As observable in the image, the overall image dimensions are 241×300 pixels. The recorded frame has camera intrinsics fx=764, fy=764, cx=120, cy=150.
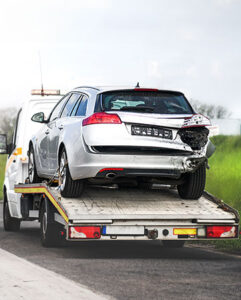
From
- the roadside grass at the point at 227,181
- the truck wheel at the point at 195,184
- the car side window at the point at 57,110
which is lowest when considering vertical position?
the roadside grass at the point at 227,181

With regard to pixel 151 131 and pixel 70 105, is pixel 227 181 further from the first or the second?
pixel 151 131

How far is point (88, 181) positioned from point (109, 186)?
2.12ft

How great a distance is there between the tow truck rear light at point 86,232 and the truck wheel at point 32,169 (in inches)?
138

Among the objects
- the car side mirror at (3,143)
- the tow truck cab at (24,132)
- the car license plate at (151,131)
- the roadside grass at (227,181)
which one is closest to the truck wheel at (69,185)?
the car license plate at (151,131)

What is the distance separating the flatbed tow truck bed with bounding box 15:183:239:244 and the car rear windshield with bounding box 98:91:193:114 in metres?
1.32

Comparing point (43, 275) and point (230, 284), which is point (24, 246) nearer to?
point (43, 275)

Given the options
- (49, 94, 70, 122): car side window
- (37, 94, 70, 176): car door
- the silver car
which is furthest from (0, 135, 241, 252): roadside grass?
(49, 94, 70, 122): car side window

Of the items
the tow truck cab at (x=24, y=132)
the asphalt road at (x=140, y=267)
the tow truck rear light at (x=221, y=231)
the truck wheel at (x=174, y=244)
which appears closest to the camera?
the asphalt road at (x=140, y=267)

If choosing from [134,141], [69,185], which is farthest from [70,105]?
[134,141]

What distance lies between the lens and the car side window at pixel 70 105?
11352 mm

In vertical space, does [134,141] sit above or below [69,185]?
above

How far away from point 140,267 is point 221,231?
1.27m

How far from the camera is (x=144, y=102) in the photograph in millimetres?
10312

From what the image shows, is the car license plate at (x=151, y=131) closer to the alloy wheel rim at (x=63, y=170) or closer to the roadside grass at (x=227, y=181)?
the alloy wheel rim at (x=63, y=170)
